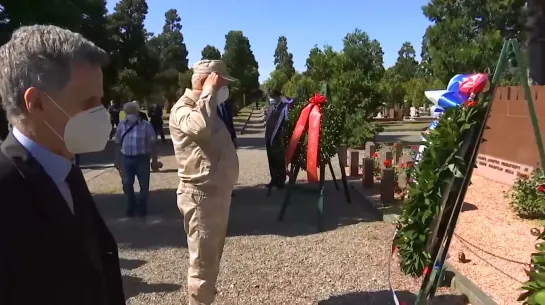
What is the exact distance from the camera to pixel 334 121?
7805 mm

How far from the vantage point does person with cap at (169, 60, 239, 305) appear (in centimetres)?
380

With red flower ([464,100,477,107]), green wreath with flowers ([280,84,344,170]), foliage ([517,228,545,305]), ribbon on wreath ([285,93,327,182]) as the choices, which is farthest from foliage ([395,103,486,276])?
green wreath with flowers ([280,84,344,170])

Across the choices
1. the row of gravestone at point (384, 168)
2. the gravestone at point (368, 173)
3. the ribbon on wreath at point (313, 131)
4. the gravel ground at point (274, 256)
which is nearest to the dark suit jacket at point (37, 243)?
the gravel ground at point (274, 256)

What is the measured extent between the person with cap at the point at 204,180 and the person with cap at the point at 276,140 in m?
5.13

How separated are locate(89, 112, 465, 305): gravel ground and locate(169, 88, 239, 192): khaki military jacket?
1.40 meters

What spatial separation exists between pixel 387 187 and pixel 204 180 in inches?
200

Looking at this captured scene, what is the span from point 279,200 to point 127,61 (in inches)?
943

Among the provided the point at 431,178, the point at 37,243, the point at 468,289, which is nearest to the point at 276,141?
the point at 468,289

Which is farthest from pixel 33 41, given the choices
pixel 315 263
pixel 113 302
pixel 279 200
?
pixel 279 200

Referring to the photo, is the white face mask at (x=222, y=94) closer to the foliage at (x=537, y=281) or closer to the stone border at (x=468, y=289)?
the foliage at (x=537, y=281)

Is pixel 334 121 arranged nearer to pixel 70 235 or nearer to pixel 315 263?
pixel 315 263

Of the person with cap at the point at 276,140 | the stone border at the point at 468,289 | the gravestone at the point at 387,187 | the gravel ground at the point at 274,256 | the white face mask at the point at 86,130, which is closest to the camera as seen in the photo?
the white face mask at the point at 86,130

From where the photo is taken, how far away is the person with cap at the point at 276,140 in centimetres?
934

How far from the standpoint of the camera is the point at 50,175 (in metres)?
1.61
